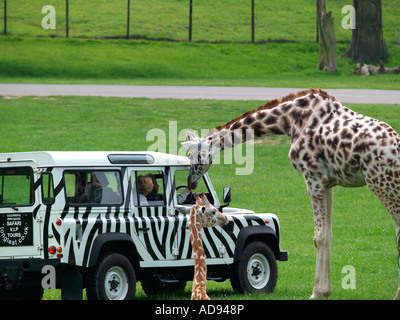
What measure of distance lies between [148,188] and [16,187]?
77.0 inches

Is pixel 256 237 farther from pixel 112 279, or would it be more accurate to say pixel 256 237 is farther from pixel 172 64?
pixel 172 64

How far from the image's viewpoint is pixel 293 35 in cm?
5775

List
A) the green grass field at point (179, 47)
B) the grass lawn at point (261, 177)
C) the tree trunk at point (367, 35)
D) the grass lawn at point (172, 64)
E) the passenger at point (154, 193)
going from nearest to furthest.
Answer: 1. the passenger at point (154, 193)
2. the grass lawn at point (261, 177)
3. the grass lawn at point (172, 64)
4. the green grass field at point (179, 47)
5. the tree trunk at point (367, 35)

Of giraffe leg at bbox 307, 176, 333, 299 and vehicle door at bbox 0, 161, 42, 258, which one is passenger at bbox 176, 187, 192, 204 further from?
vehicle door at bbox 0, 161, 42, 258

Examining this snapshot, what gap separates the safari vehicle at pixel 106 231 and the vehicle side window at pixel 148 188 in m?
0.02

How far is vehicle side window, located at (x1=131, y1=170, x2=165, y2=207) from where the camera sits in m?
11.1

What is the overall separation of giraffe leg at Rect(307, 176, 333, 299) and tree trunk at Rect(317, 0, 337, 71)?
3096cm

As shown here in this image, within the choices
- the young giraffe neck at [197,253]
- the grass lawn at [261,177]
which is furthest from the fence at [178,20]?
the young giraffe neck at [197,253]

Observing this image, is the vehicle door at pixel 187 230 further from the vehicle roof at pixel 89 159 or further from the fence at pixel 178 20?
the fence at pixel 178 20

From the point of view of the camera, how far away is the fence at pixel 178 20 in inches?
2244

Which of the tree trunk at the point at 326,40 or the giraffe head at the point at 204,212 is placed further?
the tree trunk at the point at 326,40

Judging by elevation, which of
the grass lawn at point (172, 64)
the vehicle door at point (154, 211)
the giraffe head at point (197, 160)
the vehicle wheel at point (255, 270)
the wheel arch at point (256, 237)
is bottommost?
the vehicle wheel at point (255, 270)

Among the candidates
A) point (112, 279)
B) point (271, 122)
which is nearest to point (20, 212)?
point (112, 279)

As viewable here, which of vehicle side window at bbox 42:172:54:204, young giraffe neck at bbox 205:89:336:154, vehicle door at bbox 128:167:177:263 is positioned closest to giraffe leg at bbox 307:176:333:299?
young giraffe neck at bbox 205:89:336:154
